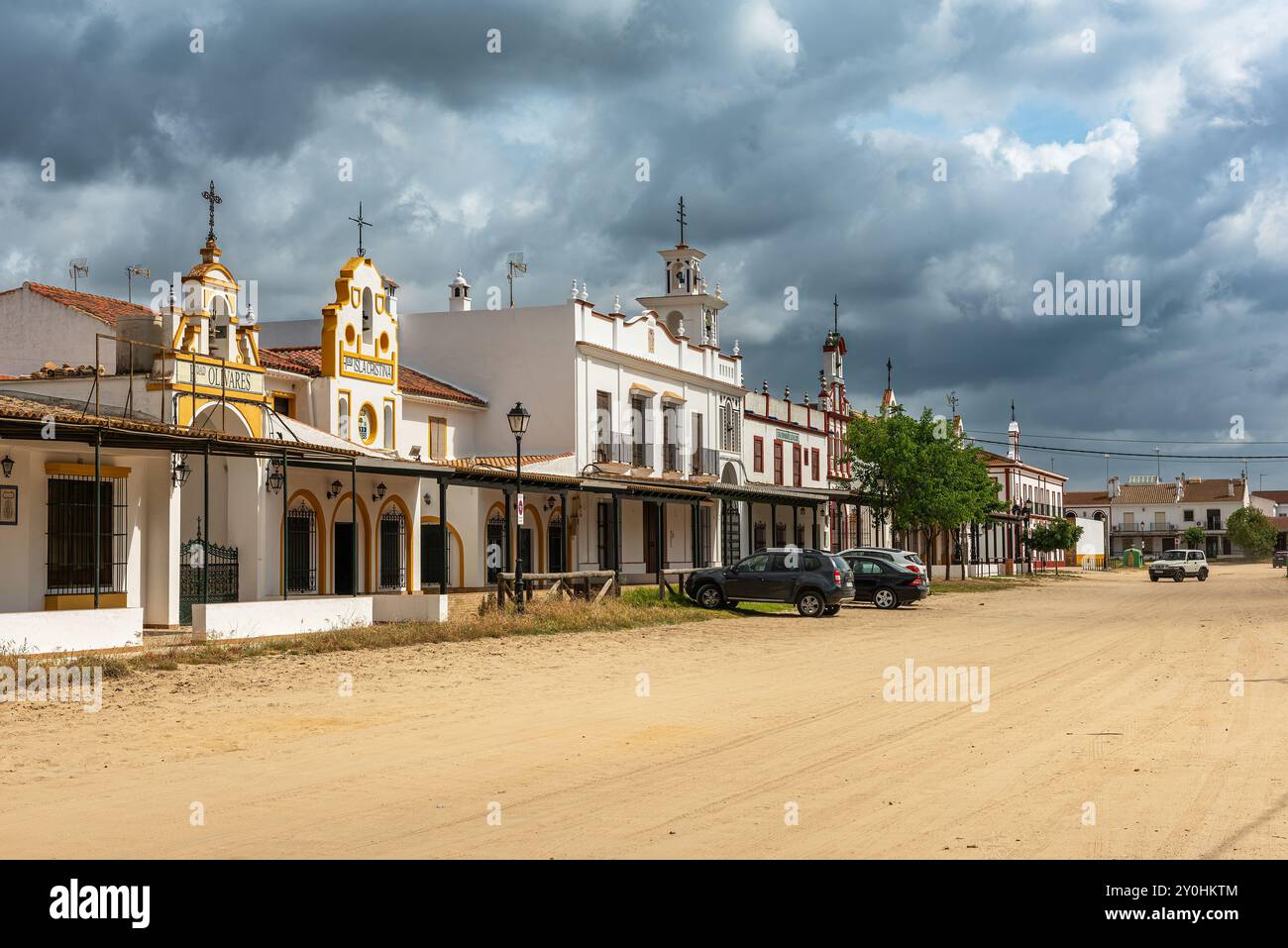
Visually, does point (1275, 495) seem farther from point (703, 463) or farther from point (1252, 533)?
point (703, 463)

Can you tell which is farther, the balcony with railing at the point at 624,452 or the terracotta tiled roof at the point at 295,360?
the balcony with railing at the point at 624,452

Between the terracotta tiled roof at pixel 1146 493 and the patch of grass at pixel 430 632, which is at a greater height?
the terracotta tiled roof at pixel 1146 493

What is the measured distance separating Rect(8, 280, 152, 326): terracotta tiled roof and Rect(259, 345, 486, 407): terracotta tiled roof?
10.0 ft

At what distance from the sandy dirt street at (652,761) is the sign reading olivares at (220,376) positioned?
8298 millimetres

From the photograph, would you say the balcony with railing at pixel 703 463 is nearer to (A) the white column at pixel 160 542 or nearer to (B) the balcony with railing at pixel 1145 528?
(A) the white column at pixel 160 542

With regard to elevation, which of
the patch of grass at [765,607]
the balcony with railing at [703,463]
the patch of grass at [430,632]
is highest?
the balcony with railing at [703,463]

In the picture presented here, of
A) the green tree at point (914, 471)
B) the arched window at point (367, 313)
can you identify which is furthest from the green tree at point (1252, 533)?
the arched window at point (367, 313)

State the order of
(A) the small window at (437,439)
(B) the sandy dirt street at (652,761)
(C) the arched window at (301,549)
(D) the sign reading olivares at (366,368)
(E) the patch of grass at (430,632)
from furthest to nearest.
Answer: (A) the small window at (437,439)
(D) the sign reading olivares at (366,368)
(C) the arched window at (301,549)
(E) the patch of grass at (430,632)
(B) the sandy dirt street at (652,761)

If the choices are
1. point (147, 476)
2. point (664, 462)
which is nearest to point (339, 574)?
point (147, 476)

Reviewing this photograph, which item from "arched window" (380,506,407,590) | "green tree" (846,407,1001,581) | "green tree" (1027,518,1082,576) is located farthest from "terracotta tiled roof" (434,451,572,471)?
"green tree" (1027,518,1082,576)

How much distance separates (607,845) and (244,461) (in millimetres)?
19960

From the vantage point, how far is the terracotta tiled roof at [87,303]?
28.2m

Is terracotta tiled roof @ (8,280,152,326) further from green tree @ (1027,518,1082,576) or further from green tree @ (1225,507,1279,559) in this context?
green tree @ (1225,507,1279,559)

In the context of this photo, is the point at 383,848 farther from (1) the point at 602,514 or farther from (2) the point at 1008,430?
(2) the point at 1008,430
